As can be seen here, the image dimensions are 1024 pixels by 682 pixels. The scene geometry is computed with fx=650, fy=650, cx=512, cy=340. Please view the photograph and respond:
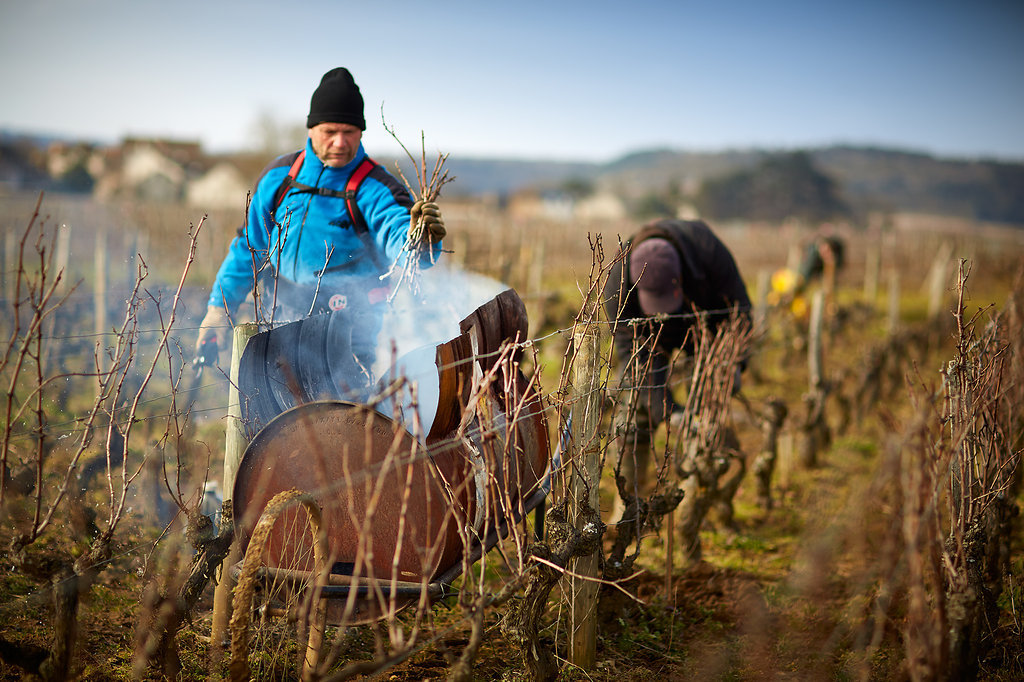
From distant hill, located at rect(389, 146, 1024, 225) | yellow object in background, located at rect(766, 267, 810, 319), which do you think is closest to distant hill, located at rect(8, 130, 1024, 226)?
distant hill, located at rect(389, 146, 1024, 225)

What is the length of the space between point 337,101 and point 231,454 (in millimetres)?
1730

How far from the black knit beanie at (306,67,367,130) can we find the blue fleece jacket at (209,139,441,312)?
0.18 meters

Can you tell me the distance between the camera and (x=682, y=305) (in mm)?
4227

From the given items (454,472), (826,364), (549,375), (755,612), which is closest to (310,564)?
(454,472)

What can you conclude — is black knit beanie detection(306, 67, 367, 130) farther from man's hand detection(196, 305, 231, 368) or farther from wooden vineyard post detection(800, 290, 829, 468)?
wooden vineyard post detection(800, 290, 829, 468)

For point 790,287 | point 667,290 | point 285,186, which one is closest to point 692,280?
point 667,290

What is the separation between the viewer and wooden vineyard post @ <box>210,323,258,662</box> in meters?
2.53

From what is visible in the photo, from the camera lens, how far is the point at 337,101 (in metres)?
3.16

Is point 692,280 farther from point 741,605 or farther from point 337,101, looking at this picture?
point 337,101

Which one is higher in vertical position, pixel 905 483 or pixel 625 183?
pixel 625 183

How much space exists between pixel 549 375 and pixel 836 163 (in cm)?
10653

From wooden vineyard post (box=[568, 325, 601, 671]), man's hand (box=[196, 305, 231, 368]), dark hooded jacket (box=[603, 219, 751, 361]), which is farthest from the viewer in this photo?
dark hooded jacket (box=[603, 219, 751, 361])

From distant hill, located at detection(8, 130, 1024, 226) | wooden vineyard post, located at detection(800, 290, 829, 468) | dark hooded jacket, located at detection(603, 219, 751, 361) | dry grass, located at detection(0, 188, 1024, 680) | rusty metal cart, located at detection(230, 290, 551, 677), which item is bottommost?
dry grass, located at detection(0, 188, 1024, 680)

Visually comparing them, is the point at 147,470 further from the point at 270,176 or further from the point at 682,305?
the point at 682,305
